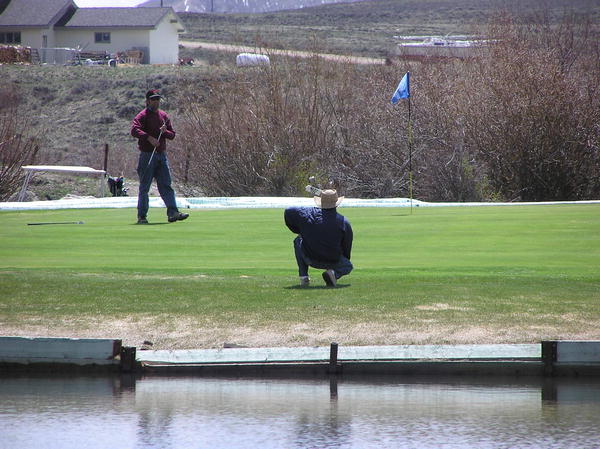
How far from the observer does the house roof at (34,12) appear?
316ft

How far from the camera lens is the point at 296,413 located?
878cm

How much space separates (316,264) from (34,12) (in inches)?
3600

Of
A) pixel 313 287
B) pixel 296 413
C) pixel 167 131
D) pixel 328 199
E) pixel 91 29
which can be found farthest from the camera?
pixel 91 29

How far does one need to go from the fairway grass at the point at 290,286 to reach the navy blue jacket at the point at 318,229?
18.6 inches

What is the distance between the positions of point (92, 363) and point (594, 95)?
1041 inches

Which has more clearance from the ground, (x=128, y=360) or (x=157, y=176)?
(x=157, y=176)

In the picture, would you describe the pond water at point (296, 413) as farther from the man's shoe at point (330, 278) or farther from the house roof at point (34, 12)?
the house roof at point (34, 12)

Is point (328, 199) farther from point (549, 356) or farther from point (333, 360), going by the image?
→ point (549, 356)

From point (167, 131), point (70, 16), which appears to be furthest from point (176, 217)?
point (70, 16)

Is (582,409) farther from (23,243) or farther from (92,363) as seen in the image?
(23,243)

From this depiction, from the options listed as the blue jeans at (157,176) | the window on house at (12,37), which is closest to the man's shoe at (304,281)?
the blue jeans at (157,176)

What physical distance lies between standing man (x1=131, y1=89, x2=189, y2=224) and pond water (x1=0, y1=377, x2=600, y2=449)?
31.8 feet

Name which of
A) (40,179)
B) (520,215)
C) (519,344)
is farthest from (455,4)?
(519,344)

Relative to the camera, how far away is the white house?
9700cm
